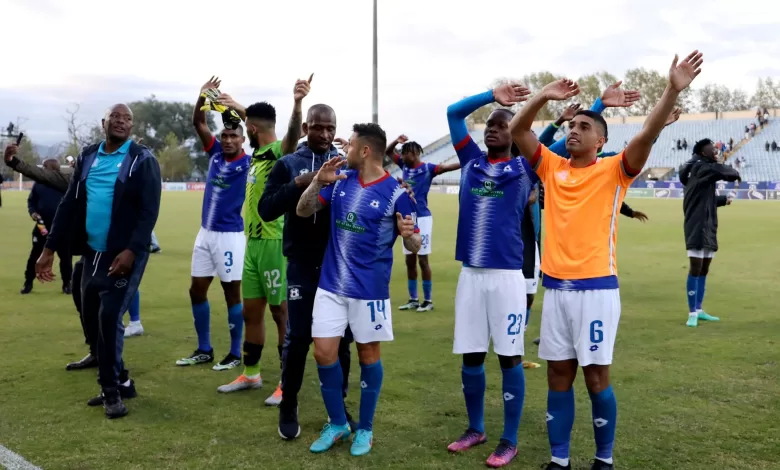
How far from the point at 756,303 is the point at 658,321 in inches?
89.6

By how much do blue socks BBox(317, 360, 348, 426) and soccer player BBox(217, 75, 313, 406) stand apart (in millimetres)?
1275

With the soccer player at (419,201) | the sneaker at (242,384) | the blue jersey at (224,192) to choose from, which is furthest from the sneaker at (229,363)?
the soccer player at (419,201)

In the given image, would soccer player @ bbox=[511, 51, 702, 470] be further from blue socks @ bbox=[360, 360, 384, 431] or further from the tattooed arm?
the tattooed arm

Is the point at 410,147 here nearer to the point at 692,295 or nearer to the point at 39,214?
the point at 692,295

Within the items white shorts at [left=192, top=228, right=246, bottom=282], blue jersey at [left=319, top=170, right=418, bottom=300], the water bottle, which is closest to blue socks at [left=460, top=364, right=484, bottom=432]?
blue jersey at [left=319, top=170, right=418, bottom=300]

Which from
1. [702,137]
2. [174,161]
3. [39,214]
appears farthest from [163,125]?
[39,214]

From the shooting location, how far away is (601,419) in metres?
4.37

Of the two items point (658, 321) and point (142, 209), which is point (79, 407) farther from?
point (658, 321)

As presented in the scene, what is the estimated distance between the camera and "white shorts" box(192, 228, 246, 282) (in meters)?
6.91

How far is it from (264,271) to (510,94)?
2.71 meters

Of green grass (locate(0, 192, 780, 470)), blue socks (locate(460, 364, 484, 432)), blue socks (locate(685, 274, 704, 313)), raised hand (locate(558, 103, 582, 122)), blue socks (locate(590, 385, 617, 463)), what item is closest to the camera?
blue socks (locate(590, 385, 617, 463))

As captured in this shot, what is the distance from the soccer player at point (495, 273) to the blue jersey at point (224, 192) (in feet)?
8.99

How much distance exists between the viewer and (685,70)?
3945 mm

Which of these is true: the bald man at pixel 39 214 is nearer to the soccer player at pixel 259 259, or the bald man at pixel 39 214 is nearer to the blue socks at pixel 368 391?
the soccer player at pixel 259 259
